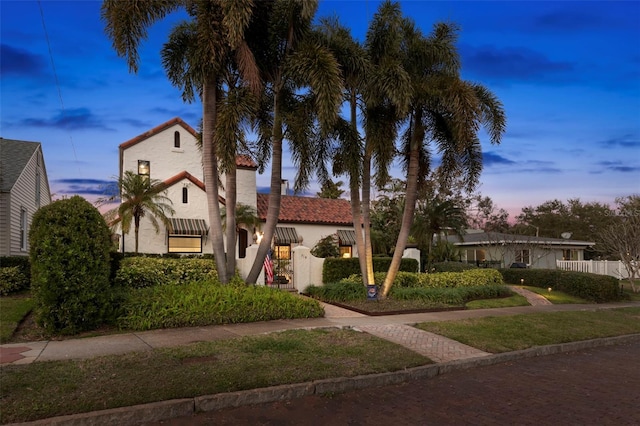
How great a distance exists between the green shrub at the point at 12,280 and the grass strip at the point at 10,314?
1.24m

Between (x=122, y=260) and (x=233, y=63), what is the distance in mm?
6928

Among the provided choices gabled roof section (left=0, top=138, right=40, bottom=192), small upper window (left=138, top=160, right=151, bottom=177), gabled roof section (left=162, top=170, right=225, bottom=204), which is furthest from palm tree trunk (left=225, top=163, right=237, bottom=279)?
small upper window (left=138, top=160, right=151, bottom=177)

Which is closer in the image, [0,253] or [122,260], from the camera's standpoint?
[122,260]

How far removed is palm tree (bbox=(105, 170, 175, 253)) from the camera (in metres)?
20.9

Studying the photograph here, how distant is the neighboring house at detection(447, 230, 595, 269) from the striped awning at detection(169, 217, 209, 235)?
16668 mm

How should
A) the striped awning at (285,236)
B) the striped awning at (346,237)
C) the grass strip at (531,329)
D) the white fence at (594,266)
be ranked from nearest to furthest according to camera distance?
the grass strip at (531,329) < the striped awning at (285,236) < the striped awning at (346,237) < the white fence at (594,266)

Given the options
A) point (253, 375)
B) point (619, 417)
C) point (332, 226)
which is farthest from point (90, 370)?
point (332, 226)

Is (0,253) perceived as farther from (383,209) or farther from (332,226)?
(383,209)

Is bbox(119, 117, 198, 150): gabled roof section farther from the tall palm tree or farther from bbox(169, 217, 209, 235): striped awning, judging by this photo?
the tall palm tree

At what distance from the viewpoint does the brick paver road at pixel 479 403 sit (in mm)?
5492

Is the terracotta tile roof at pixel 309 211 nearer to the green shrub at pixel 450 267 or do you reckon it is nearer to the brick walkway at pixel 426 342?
the green shrub at pixel 450 267

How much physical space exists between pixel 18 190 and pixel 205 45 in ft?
38.6

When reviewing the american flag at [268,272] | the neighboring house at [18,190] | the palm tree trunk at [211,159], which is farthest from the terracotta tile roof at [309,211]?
the palm tree trunk at [211,159]

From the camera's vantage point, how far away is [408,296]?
14922mm
